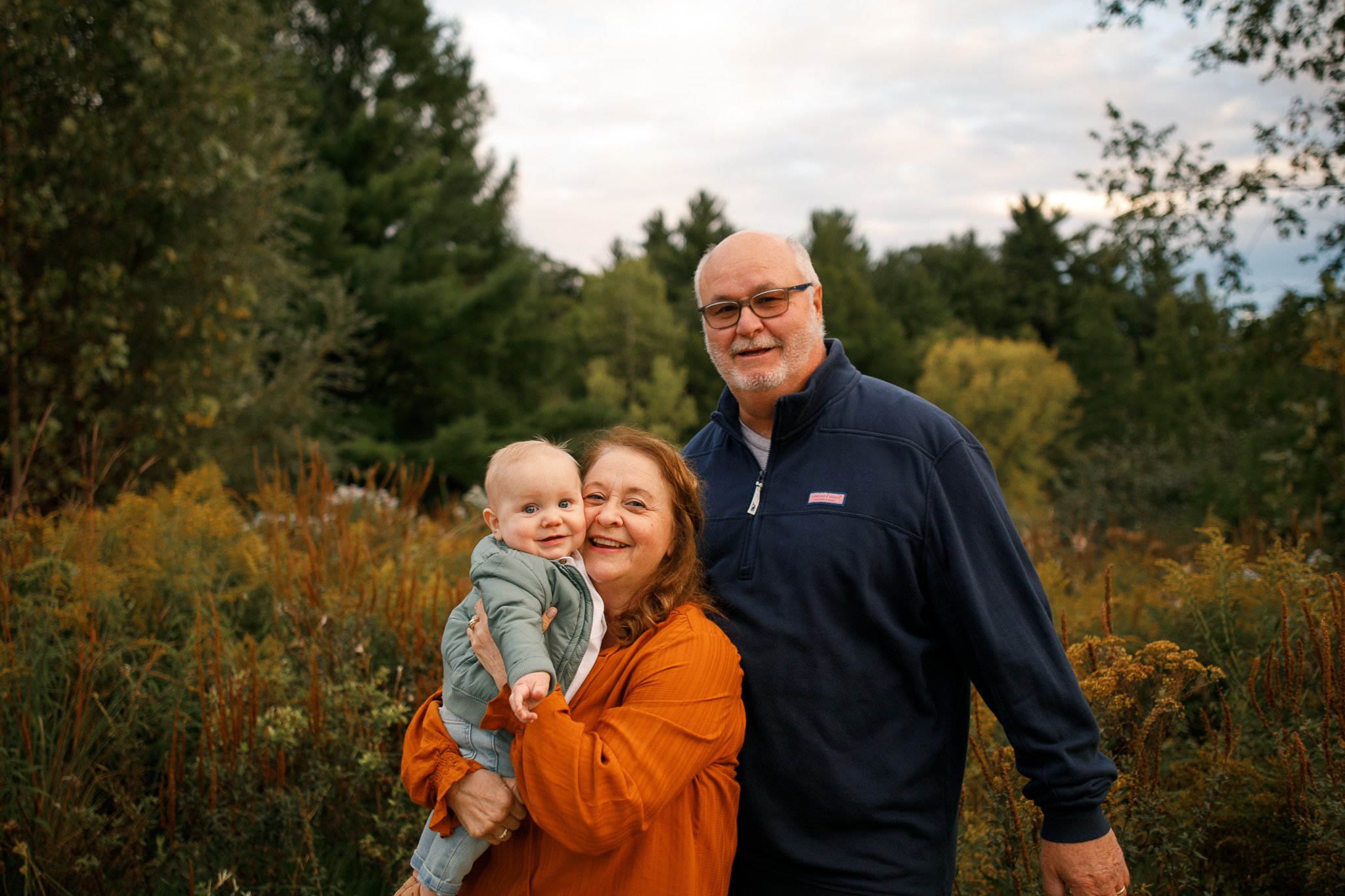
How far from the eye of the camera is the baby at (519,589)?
204 cm

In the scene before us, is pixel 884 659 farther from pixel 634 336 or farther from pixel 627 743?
pixel 634 336

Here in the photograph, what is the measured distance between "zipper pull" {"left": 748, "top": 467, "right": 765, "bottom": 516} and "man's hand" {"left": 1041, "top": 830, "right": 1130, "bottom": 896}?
1107 mm

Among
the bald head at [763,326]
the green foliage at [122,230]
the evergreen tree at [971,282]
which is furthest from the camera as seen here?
the evergreen tree at [971,282]

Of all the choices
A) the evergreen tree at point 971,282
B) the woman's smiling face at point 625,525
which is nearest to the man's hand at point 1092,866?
the woman's smiling face at point 625,525

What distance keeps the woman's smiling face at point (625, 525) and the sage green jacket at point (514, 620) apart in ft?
0.36

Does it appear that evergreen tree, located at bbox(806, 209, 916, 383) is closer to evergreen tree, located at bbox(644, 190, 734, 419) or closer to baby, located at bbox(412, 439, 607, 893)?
evergreen tree, located at bbox(644, 190, 734, 419)

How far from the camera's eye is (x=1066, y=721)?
6.95 feet

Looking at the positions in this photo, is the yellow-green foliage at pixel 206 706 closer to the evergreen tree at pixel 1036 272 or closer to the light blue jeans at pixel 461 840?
the light blue jeans at pixel 461 840

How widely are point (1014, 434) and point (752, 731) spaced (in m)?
34.8

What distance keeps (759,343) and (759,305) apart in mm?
125

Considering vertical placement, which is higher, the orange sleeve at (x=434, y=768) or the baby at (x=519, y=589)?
the baby at (x=519, y=589)

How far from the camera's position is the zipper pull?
2480mm

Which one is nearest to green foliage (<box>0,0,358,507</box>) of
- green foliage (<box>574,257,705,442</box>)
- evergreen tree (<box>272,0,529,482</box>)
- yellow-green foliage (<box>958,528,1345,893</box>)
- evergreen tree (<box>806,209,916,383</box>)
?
yellow-green foliage (<box>958,528,1345,893</box>)

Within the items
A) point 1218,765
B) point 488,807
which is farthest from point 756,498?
point 1218,765
